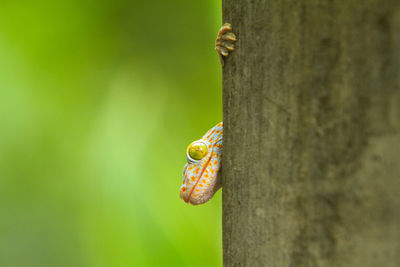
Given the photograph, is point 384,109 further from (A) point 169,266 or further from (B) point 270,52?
(A) point 169,266

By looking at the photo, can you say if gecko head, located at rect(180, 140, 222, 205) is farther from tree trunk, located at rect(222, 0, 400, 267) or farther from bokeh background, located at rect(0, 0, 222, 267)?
bokeh background, located at rect(0, 0, 222, 267)

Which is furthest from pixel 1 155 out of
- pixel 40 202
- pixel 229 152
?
pixel 229 152

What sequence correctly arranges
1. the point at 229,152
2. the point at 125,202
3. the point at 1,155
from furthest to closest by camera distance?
1. the point at 125,202
2. the point at 1,155
3. the point at 229,152

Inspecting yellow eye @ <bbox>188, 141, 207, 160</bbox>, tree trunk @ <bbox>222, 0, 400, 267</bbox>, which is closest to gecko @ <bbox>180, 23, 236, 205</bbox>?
yellow eye @ <bbox>188, 141, 207, 160</bbox>

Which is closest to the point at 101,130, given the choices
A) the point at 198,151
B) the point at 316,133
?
the point at 198,151

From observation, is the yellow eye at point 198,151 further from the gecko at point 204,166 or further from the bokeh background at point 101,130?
the bokeh background at point 101,130

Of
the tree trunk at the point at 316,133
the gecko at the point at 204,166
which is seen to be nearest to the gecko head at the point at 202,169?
the gecko at the point at 204,166

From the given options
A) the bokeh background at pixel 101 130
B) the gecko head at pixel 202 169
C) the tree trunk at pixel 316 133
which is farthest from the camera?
the bokeh background at pixel 101 130
